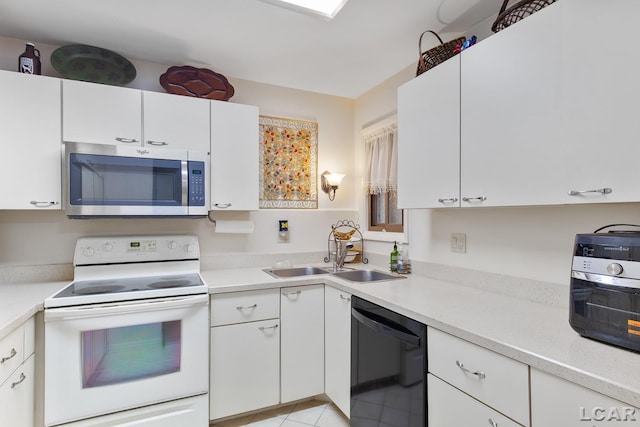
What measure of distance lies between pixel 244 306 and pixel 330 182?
4.32 ft

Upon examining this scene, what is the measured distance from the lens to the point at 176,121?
2.13 meters

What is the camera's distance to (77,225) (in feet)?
7.04

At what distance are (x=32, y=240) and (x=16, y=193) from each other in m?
0.42

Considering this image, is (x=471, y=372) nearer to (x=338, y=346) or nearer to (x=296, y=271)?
(x=338, y=346)

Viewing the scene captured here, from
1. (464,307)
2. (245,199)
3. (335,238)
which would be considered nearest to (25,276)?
(245,199)

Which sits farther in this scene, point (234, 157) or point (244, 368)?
point (234, 157)

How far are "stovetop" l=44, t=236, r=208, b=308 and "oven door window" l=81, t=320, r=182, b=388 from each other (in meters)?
0.17

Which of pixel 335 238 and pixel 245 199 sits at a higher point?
pixel 245 199

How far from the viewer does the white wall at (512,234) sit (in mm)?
1373

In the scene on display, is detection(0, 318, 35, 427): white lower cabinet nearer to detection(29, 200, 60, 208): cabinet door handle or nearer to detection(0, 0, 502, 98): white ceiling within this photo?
detection(29, 200, 60, 208): cabinet door handle

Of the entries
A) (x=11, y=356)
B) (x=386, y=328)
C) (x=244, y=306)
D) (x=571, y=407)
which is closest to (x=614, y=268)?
(x=571, y=407)

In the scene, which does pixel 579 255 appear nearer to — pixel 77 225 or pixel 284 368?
pixel 284 368

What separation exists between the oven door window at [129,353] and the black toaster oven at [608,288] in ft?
5.91

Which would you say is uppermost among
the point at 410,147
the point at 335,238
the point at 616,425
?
the point at 410,147
